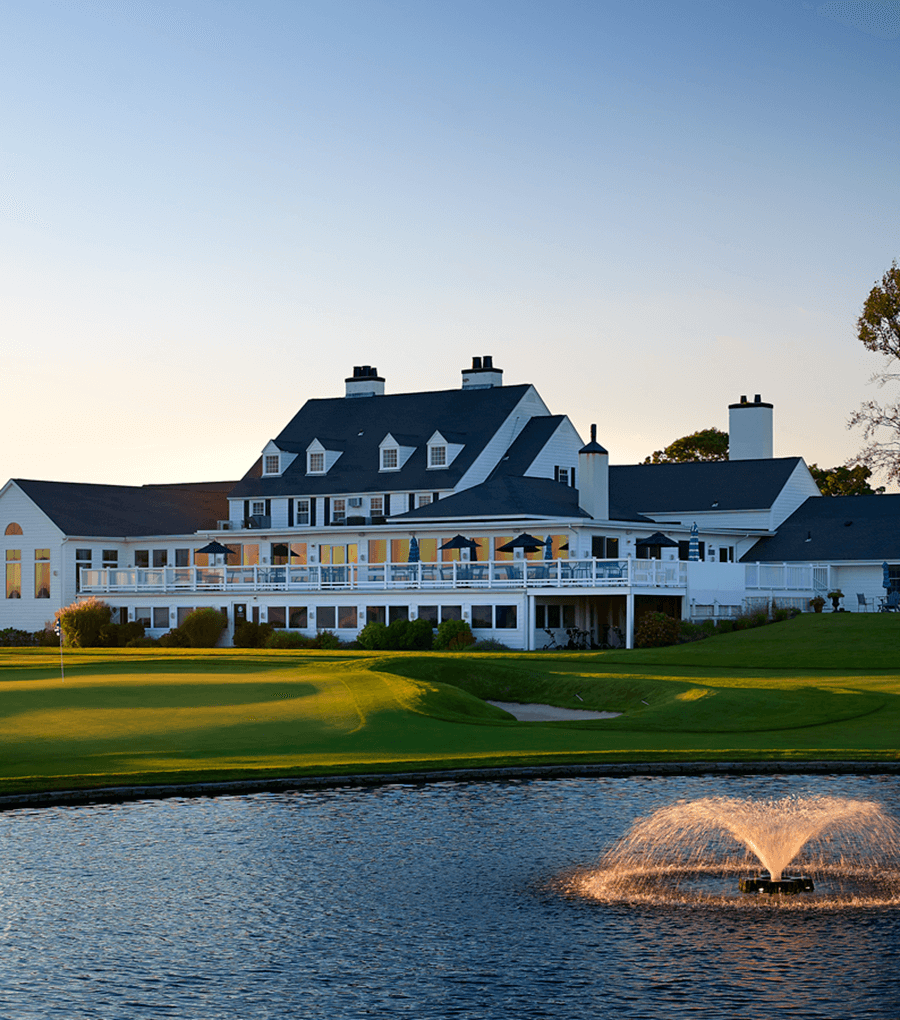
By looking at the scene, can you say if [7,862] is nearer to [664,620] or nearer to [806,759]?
[806,759]

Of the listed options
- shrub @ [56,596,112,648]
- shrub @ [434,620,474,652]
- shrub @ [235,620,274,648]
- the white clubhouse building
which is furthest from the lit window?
shrub @ [434,620,474,652]

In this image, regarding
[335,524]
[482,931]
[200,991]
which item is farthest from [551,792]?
[335,524]

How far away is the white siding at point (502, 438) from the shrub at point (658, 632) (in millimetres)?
17500

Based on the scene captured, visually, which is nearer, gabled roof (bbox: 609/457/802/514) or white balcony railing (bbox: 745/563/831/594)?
white balcony railing (bbox: 745/563/831/594)

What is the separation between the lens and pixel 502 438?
6500 centimetres

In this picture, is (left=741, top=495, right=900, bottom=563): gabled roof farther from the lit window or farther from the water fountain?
the water fountain

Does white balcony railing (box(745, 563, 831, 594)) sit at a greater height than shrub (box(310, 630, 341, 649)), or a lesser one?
greater

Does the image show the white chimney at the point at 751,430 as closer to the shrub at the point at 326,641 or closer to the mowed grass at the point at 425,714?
the shrub at the point at 326,641

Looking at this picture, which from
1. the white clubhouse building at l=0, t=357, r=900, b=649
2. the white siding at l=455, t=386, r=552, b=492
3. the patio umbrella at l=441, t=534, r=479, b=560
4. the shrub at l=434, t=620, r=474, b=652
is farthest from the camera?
the white siding at l=455, t=386, r=552, b=492

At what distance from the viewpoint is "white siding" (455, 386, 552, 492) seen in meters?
63.6

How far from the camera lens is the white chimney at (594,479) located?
2228 inches

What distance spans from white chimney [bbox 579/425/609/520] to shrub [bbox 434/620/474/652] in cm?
923

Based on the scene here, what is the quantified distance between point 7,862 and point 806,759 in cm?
1102

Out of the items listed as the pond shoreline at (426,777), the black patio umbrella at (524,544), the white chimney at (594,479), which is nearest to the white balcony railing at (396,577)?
the black patio umbrella at (524,544)
